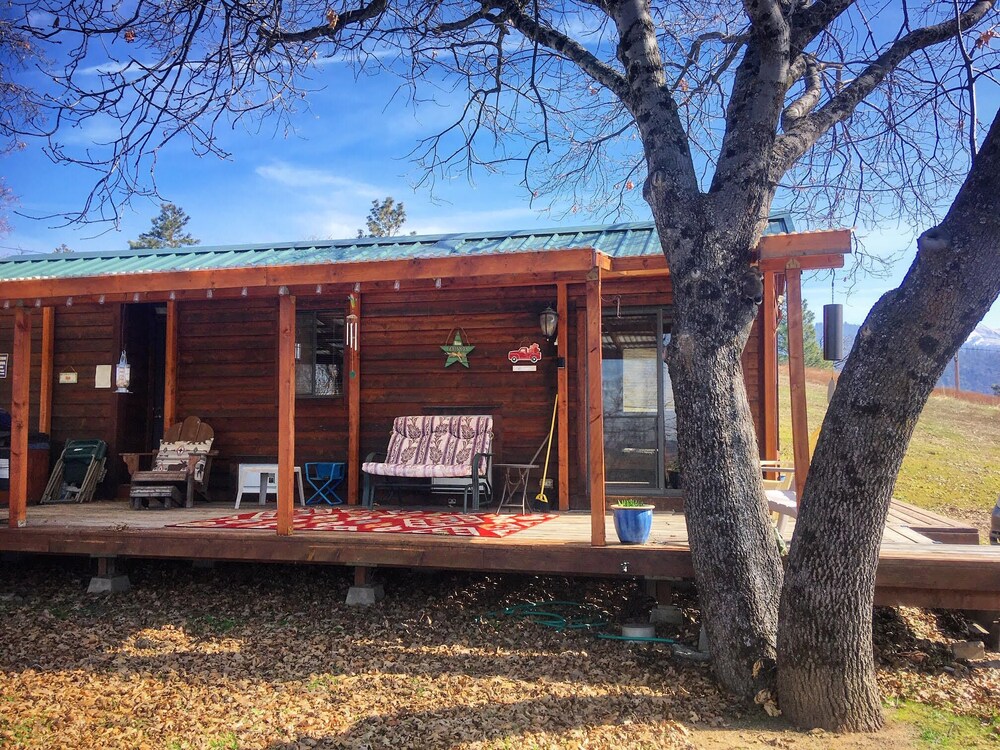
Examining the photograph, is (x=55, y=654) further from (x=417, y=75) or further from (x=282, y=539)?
(x=417, y=75)

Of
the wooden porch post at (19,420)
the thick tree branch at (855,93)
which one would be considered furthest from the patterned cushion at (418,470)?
the thick tree branch at (855,93)

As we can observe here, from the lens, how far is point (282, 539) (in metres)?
5.36

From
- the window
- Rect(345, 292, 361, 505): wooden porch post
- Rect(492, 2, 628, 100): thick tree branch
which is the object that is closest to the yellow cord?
Rect(345, 292, 361, 505): wooden porch post

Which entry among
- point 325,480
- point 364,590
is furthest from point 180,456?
point 364,590

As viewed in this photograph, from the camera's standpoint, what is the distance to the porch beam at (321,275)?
16.2ft

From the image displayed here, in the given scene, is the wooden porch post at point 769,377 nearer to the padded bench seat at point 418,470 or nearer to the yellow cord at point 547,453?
the yellow cord at point 547,453

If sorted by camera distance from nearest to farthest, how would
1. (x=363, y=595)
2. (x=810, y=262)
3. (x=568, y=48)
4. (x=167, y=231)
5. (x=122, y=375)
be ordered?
(x=810, y=262)
(x=568, y=48)
(x=363, y=595)
(x=122, y=375)
(x=167, y=231)

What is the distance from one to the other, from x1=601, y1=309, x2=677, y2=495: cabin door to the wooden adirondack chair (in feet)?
13.1

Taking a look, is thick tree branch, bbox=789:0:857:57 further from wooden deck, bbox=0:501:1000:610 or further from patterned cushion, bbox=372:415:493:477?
patterned cushion, bbox=372:415:493:477

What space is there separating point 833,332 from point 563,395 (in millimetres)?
2734

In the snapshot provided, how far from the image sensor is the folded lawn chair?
773cm

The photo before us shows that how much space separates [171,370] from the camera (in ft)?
25.9

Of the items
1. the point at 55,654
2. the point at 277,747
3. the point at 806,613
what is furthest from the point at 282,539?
the point at 806,613

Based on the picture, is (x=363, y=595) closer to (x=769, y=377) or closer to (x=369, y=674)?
(x=369, y=674)
